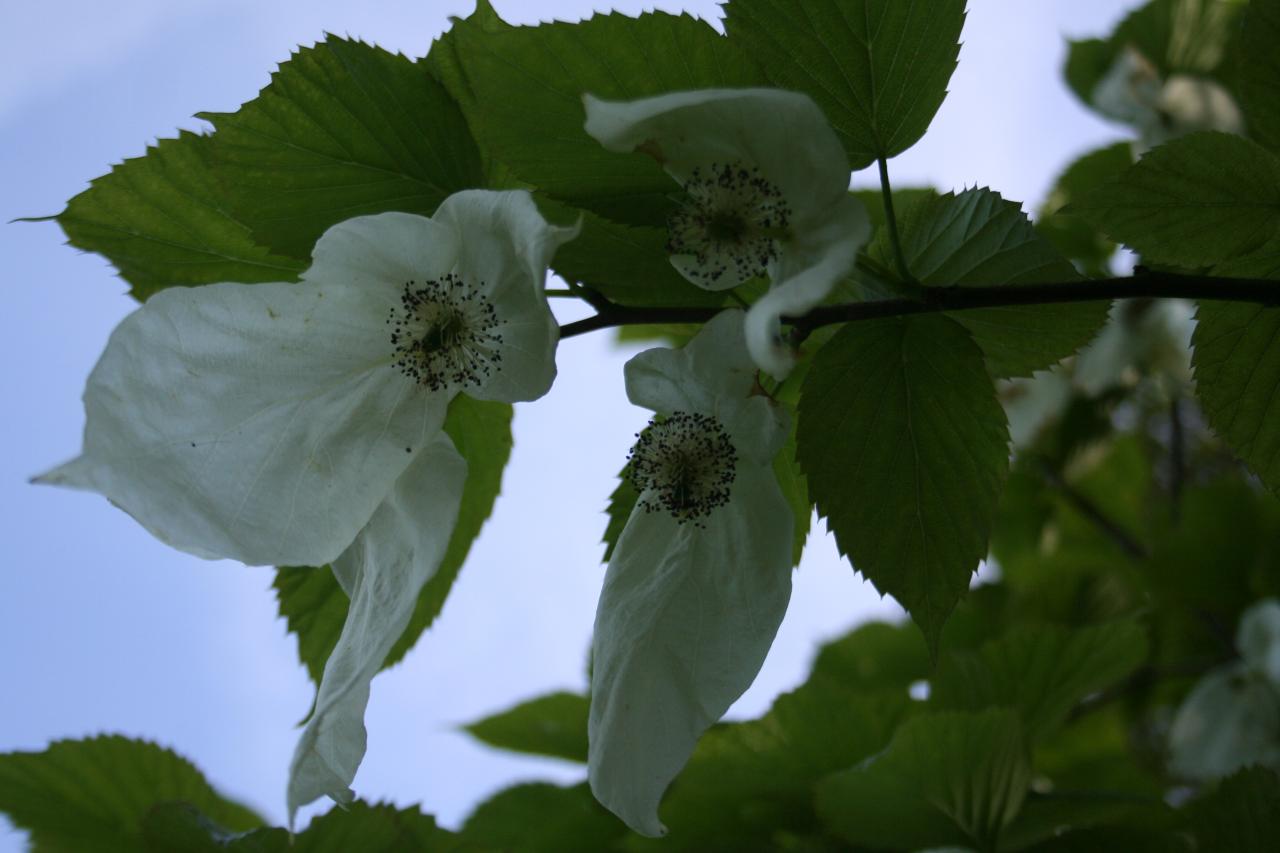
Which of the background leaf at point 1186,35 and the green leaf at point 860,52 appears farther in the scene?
the background leaf at point 1186,35

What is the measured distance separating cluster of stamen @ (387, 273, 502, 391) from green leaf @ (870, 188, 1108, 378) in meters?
0.25

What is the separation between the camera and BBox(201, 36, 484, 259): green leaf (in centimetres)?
68

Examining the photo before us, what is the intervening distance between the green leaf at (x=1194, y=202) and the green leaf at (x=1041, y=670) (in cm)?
48

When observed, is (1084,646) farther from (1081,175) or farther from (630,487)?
(1081,175)

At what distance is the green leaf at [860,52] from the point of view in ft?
2.09

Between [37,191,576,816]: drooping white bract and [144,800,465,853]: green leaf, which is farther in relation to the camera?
[144,800,465,853]: green leaf

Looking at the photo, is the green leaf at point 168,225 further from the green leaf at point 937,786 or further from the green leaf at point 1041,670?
the green leaf at point 1041,670

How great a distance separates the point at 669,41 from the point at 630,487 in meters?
0.26

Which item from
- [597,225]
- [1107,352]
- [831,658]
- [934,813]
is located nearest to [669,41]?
[597,225]

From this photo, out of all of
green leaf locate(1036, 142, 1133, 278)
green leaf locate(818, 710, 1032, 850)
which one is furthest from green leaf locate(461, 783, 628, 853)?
green leaf locate(1036, 142, 1133, 278)

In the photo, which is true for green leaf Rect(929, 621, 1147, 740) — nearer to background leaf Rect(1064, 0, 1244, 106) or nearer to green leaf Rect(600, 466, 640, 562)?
green leaf Rect(600, 466, 640, 562)

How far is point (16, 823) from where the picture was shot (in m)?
0.94

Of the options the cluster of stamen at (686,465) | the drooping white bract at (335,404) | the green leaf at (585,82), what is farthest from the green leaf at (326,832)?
the green leaf at (585,82)

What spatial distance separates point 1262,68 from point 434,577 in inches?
23.9
